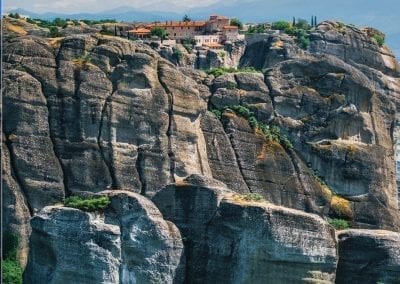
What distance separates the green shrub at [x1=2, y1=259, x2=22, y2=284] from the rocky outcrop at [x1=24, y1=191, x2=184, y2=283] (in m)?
2.92

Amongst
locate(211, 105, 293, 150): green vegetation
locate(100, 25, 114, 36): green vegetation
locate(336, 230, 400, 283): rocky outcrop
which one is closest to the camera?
locate(336, 230, 400, 283): rocky outcrop

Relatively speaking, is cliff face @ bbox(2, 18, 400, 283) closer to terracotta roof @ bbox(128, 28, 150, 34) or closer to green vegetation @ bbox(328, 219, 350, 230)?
green vegetation @ bbox(328, 219, 350, 230)

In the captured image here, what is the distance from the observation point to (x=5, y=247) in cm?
4812

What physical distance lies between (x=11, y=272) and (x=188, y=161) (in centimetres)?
1049

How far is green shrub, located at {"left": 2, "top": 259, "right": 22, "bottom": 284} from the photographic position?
46.6 m

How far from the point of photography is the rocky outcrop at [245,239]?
4319 centimetres

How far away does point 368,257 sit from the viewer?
4478 cm

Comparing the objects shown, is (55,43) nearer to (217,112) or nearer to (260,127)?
(217,112)

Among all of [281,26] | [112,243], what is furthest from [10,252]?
[281,26]

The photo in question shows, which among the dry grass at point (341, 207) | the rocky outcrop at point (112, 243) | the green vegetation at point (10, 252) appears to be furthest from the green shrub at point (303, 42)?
the rocky outcrop at point (112, 243)

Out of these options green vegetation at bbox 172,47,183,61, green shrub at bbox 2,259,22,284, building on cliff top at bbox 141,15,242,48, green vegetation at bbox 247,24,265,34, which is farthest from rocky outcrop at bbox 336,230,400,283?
green vegetation at bbox 247,24,265,34

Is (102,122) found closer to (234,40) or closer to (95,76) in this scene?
(95,76)

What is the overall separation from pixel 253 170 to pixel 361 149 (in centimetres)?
710

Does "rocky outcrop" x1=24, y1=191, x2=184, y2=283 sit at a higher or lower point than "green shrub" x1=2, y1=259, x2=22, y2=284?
higher
